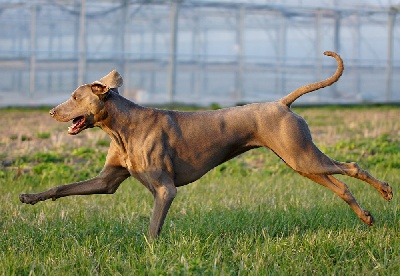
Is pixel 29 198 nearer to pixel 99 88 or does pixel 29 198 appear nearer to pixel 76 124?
pixel 76 124

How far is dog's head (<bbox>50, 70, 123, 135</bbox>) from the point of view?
5836 millimetres

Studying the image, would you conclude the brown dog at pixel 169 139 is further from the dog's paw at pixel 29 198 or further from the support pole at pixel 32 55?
the support pole at pixel 32 55

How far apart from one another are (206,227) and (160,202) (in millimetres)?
615

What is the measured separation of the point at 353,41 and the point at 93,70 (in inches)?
404

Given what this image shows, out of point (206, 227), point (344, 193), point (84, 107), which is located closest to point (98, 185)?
point (84, 107)

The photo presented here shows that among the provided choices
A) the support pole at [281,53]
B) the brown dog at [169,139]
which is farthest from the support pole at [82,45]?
the brown dog at [169,139]

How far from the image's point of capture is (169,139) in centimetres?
600

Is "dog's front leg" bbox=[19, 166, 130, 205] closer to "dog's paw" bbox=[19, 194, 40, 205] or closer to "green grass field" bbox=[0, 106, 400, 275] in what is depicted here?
"dog's paw" bbox=[19, 194, 40, 205]

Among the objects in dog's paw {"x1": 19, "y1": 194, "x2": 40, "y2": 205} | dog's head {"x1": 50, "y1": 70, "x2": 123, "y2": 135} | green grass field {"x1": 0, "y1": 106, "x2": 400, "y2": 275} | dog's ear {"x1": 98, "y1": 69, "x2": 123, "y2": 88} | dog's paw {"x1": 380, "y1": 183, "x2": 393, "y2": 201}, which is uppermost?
dog's ear {"x1": 98, "y1": 69, "x2": 123, "y2": 88}

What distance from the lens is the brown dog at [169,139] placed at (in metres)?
5.86

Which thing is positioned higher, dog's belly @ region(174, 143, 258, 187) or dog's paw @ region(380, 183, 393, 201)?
dog's belly @ region(174, 143, 258, 187)

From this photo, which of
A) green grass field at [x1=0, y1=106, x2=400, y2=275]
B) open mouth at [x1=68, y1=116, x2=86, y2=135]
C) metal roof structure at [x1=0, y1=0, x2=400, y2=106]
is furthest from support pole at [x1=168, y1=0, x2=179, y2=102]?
open mouth at [x1=68, y1=116, x2=86, y2=135]

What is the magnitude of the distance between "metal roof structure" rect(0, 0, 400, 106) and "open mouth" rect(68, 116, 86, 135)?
16872 millimetres

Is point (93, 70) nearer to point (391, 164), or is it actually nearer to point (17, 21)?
point (17, 21)
